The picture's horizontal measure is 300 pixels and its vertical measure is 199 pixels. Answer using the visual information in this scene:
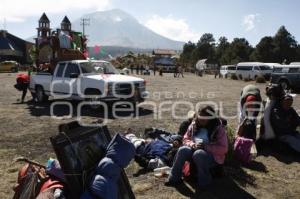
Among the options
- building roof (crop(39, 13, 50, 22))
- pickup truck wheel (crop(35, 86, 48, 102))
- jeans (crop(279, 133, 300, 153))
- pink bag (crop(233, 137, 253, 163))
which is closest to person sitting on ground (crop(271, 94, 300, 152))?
jeans (crop(279, 133, 300, 153))

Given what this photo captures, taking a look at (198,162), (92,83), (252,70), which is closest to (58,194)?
(198,162)

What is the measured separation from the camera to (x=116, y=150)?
425cm

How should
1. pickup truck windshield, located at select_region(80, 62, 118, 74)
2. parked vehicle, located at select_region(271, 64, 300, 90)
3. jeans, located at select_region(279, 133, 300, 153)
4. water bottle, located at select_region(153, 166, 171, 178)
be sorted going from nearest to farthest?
water bottle, located at select_region(153, 166, 171, 178), jeans, located at select_region(279, 133, 300, 153), pickup truck windshield, located at select_region(80, 62, 118, 74), parked vehicle, located at select_region(271, 64, 300, 90)

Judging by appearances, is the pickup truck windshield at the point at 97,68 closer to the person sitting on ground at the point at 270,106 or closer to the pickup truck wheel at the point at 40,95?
the pickup truck wheel at the point at 40,95

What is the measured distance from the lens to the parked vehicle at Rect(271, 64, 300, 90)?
26.5 metres

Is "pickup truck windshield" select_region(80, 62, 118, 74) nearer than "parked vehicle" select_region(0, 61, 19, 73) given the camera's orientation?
Yes

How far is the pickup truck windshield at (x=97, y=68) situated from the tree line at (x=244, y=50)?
1201 inches

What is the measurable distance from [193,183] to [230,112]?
27.7 feet

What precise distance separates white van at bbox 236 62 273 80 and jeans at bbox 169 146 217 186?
3686 centimetres

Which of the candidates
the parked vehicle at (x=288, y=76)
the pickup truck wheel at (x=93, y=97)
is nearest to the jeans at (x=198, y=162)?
the pickup truck wheel at (x=93, y=97)

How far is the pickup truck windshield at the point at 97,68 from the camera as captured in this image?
15.3 m

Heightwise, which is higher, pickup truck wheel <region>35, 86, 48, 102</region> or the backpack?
the backpack

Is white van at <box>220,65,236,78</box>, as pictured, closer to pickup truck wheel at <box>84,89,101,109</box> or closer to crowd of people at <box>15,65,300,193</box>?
pickup truck wheel at <box>84,89,101,109</box>

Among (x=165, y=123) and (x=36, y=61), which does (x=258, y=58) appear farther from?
(x=165, y=123)
